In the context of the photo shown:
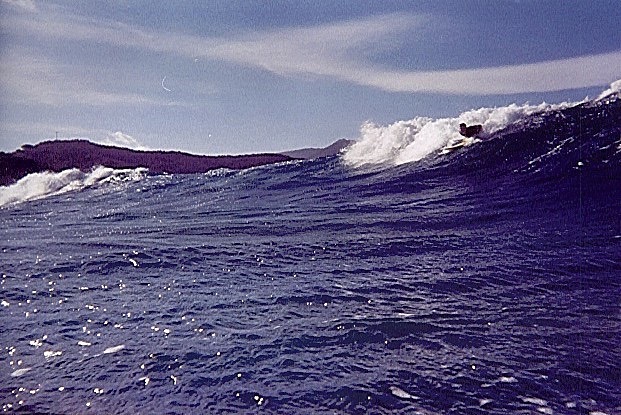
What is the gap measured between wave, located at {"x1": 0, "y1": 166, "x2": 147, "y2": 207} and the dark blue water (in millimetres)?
3869

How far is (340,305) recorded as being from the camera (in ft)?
7.78

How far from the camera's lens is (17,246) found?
431 cm

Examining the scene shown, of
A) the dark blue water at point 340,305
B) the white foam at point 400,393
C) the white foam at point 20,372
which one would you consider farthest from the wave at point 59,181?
the white foam at point 400,393

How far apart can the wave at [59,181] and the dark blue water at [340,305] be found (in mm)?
3869

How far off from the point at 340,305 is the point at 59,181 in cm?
797

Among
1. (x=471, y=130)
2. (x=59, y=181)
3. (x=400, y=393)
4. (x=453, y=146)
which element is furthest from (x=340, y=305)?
(x=59, y=181)

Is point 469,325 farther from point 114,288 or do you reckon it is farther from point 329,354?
point 114,288

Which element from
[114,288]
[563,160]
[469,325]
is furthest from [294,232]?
[563,160]

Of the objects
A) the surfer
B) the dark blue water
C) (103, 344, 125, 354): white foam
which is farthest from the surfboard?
(103, 344, 125, 354): white foam

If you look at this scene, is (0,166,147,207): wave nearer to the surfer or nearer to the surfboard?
the surfboard

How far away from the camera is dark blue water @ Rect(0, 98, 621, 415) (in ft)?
5.43

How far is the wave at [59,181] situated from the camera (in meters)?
8.29

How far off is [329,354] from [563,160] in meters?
4.18

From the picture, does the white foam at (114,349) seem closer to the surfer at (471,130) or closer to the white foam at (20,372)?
the white foam at (20,372)
